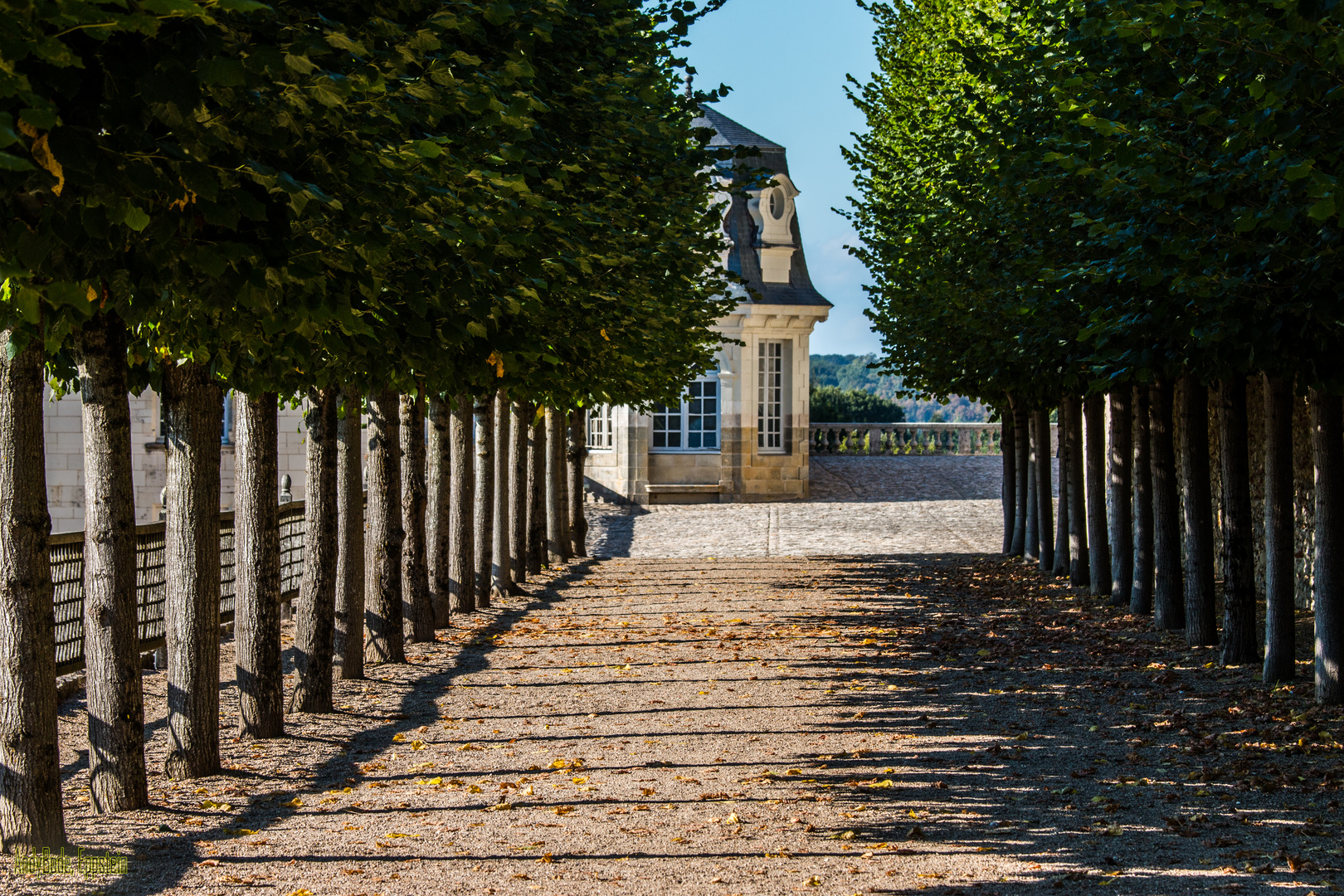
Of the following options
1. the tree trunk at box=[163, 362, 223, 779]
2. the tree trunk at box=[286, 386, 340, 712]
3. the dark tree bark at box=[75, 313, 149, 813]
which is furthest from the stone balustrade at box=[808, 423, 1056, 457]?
the dark tree bark at box=[75, 313, 149, 813]

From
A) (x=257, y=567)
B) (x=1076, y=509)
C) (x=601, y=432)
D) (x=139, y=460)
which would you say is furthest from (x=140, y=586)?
(x=601, y=432)

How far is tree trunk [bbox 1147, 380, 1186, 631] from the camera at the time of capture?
44.1 ft

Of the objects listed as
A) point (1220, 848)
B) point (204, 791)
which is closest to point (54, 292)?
point (204, 791)

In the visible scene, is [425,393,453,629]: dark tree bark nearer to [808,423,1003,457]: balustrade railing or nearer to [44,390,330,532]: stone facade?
[44,390,330,532]: stone facade

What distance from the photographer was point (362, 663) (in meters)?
11.5

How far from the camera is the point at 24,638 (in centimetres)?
601

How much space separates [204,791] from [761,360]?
29500 millimetres

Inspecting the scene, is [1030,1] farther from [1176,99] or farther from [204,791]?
[204,791]

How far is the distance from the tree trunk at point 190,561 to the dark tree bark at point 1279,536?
7888mm

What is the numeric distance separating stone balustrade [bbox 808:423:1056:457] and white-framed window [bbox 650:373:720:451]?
816 centimetres

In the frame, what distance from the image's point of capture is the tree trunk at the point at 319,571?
9.70 metres

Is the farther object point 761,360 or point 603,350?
point 761,360

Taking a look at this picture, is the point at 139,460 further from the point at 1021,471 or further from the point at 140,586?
the point at 140,586

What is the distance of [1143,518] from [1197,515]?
2.23 m
